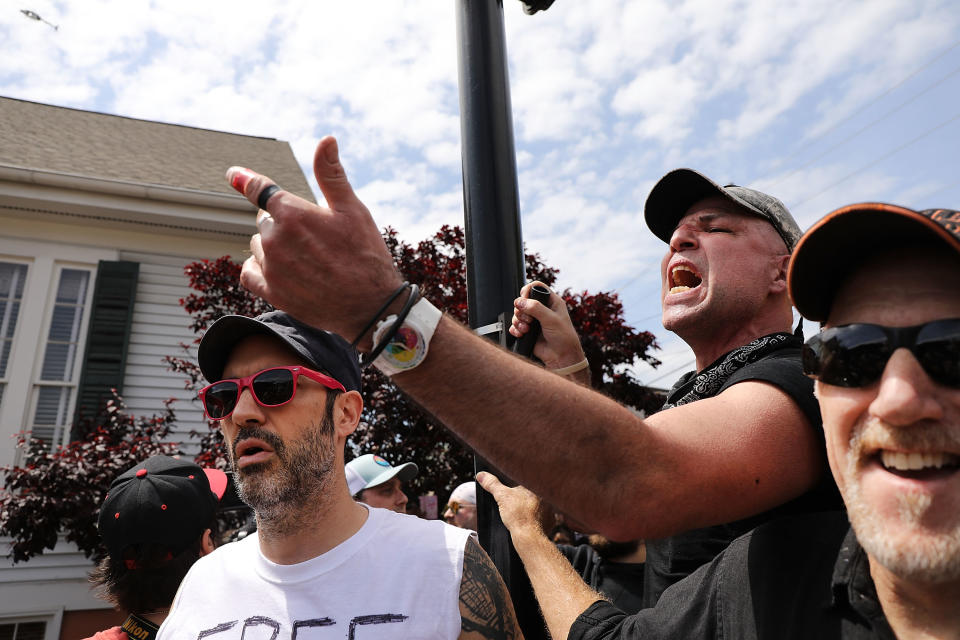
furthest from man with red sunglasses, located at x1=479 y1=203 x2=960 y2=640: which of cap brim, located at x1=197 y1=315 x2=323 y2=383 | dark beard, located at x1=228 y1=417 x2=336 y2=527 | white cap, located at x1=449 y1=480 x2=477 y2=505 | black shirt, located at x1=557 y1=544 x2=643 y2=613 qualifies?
white cap, located at x1=449 y1=480 x2=477 y2=505

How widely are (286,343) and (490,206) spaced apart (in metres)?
0.98

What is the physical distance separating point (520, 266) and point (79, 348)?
27.9ft

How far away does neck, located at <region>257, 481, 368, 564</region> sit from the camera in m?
2.17

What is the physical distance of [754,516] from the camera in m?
1.52

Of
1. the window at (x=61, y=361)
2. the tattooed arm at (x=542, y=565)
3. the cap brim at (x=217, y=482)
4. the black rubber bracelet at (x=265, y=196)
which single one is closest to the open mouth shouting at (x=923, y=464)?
the tattooed arm at (x=542, y=565)

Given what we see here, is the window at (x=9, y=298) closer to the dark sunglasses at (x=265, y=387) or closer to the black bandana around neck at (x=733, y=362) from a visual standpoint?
the dark sunglasses at (x=265, y=387)

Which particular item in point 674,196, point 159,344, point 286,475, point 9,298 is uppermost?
point 9,298

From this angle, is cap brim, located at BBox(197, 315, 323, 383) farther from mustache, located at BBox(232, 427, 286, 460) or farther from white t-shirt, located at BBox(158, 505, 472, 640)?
white t-shirt, located at BBox(158, 505, 472, 640)

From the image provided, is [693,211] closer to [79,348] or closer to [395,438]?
[395,438]

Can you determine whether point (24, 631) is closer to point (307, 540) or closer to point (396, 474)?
point (396, 474)

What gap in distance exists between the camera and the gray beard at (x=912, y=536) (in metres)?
0.97

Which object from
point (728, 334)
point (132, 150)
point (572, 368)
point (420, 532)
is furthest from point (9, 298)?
point (728, 334)

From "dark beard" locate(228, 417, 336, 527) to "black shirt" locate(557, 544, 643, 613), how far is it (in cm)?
177

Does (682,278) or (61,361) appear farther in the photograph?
(61,361)
